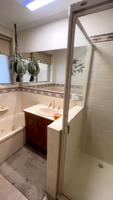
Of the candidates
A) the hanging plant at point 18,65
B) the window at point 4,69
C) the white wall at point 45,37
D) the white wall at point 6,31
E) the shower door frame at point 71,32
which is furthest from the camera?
the window at point 4,69

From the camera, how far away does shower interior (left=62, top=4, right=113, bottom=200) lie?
49.0 inches

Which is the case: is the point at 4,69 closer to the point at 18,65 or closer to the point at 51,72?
the point at 18,65

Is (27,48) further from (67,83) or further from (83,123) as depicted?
(83,123)

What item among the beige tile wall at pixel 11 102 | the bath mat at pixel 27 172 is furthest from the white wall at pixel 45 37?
the bath mat at pixel 27 172

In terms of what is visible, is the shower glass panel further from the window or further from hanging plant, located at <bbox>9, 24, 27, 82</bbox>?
the window

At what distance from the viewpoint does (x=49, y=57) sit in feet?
6.33

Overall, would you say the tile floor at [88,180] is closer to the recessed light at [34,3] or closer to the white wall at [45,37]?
the white wall at [45,37]

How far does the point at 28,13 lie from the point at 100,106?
6.41 feet

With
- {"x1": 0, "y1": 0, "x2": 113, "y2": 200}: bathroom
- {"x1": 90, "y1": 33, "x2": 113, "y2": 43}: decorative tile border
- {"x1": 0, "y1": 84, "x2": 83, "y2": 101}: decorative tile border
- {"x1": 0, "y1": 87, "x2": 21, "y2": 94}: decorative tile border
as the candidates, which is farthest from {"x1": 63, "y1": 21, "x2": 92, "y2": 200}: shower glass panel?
{"x1": 0, "y1": 87, "x2": 21, "y2": 94}: decorative tile border

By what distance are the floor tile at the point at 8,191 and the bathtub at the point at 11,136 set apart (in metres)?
0.39

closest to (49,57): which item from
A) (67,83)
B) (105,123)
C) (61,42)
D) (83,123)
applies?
(61,42)

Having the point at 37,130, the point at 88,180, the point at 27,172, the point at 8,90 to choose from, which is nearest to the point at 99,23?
the point at 37,130

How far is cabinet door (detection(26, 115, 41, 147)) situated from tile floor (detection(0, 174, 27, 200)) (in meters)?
0.70

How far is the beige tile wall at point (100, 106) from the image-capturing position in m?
1.42
